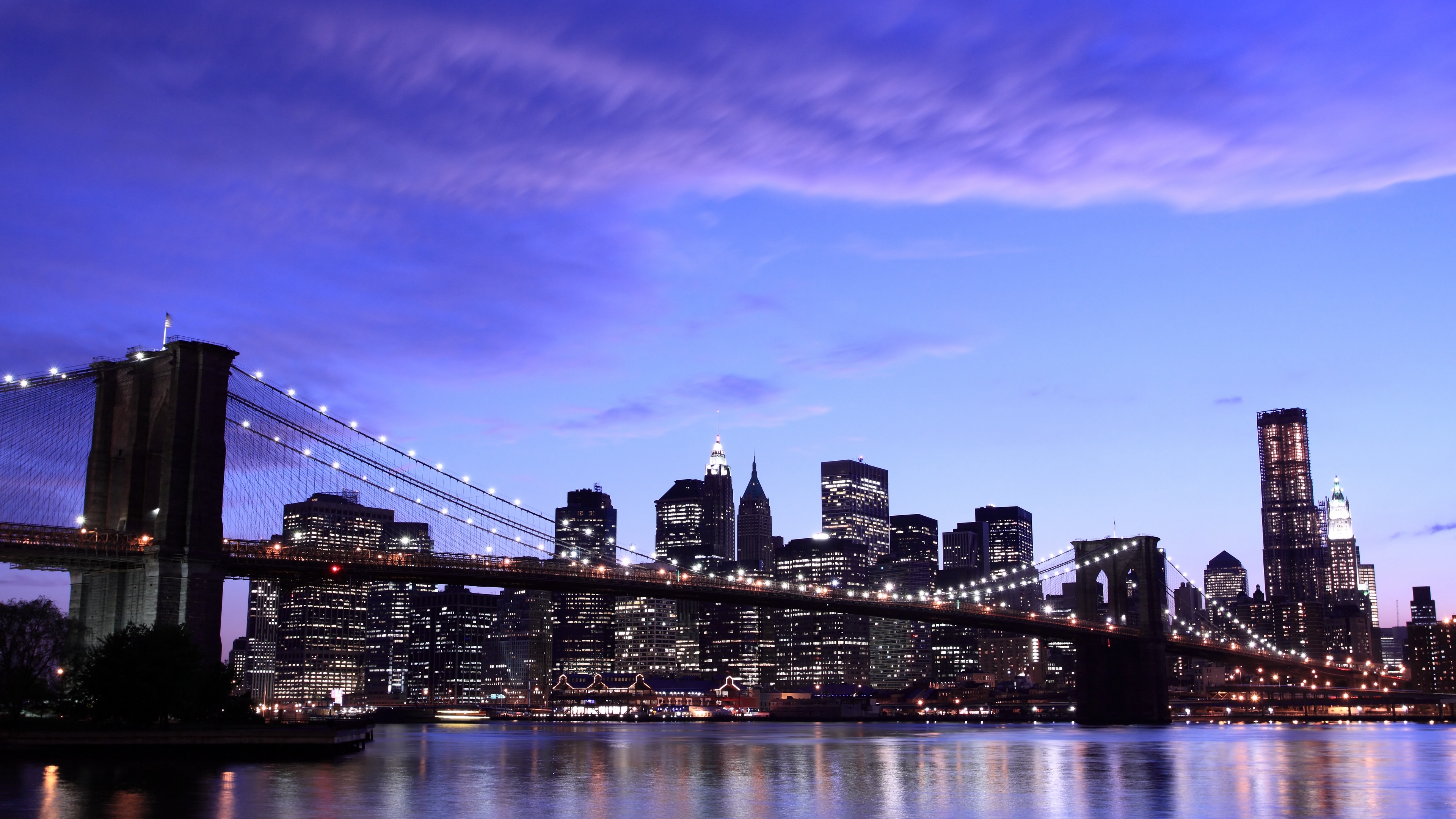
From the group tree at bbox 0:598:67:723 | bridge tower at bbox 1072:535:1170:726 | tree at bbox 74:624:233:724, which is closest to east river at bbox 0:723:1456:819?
tree at bbox 74:624:233:724

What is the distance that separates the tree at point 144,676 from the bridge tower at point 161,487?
3.15 metres

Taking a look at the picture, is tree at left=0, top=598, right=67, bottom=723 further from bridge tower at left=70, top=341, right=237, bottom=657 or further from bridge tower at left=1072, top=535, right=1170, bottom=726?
bridge tower at left=1072, top=535, right=1170, bottom=726

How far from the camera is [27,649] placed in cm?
5772

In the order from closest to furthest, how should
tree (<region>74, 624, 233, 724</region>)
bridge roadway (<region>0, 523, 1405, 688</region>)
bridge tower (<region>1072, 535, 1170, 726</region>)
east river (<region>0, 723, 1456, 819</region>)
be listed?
east river (<region>0, 723, 1456, 819</region>) → tree (<region>74, 624, 233, 724</region>) → bridge roadway (<region>0, 523, 1405, 688</region>) → bridge tower (<region>1072, 535, 1170, 726</region>)

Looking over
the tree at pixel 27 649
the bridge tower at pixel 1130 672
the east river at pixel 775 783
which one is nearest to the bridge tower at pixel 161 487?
the tree at pixel 27 649

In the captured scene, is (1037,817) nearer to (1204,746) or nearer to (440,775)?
(440,775)

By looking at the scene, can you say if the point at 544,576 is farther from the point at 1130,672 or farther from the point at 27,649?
the point at 1130,672

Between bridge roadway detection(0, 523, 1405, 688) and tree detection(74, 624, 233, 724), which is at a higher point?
bridge roadway detection(0, 523, 1405, 688)

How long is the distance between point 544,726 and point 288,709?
31.6 m

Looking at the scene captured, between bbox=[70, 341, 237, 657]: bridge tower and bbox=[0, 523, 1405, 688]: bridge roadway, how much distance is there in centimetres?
133

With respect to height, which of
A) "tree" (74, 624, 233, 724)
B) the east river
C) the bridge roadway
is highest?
the bridge roadway

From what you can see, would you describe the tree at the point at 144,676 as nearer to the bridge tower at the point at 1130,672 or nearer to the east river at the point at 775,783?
the east river at the point at 775,783

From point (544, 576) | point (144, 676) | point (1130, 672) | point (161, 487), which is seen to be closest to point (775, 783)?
point (144, 676)

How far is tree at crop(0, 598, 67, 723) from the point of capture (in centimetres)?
5641
